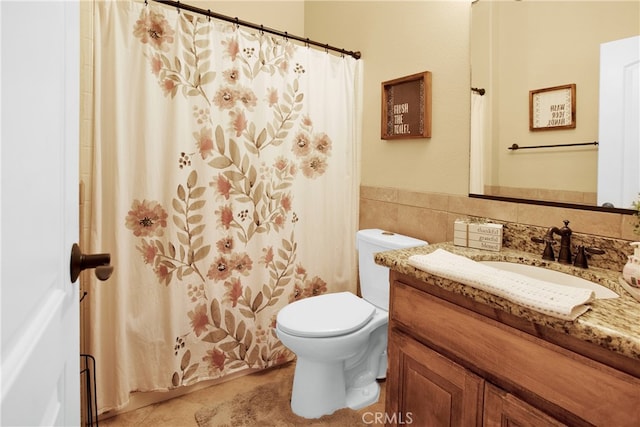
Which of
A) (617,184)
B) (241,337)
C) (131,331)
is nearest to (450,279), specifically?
(617,184)

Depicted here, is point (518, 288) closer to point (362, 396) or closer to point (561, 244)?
point (561, 244)

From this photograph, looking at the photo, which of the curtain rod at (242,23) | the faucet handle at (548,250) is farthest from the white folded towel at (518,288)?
the curtain rod at (242,23)

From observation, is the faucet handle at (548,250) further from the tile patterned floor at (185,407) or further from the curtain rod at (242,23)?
the curtain rod at (242,23)

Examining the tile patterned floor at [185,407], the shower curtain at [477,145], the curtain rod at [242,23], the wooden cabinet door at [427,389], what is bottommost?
the tile patterned floor at [185,407]

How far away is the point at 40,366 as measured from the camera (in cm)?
49

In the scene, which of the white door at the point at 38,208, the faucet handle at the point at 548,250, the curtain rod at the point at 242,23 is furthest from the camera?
the curtain rod at the point at 242,23

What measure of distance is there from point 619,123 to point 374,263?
44.5 inches

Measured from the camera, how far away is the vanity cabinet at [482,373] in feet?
2.54

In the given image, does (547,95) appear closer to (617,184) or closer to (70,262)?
(617,184)

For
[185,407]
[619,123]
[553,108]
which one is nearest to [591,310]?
[619,123]

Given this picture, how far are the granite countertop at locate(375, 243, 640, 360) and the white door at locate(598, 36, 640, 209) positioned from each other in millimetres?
284

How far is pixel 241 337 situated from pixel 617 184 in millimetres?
1765

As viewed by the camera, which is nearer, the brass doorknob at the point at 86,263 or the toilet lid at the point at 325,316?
the brass doorknob at the point at 86,263

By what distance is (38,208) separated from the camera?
0.48 m
